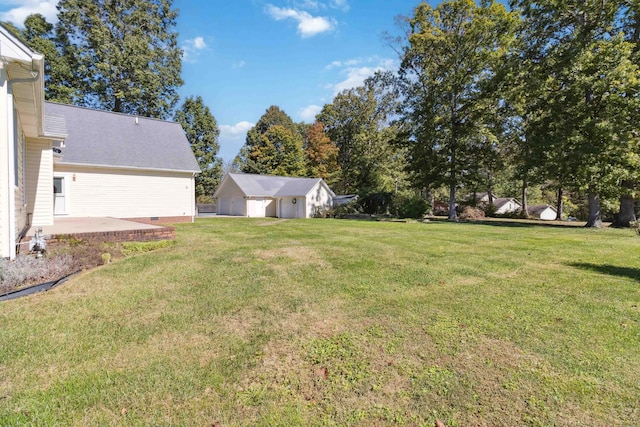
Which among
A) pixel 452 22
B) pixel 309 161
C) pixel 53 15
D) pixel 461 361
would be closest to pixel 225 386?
pixel 461 361

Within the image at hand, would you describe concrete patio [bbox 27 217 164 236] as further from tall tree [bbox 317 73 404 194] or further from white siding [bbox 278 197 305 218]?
tall tree [bbox 317 73 404 194]

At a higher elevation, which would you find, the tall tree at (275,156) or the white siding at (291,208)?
the tall tree at (275,156)

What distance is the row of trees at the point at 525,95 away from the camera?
15.2m

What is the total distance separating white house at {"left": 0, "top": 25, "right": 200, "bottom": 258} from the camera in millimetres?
10016

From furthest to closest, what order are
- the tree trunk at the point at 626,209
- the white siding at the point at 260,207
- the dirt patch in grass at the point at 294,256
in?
the white siding at the point at 260,207, the tree trunk at the point at 626,209, the dirt patch in grass at the point at 294,256

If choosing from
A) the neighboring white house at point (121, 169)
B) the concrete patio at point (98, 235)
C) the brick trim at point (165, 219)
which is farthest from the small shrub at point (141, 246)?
the brick trim at point (165, 219)

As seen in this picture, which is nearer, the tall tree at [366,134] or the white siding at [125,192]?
the white siding at [125,192]

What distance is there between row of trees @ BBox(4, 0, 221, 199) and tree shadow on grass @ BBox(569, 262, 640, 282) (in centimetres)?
3100

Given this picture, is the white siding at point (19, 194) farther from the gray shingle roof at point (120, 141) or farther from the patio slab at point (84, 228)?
the gray shingle roof at point (120, 141)

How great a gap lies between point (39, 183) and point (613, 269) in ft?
51.0

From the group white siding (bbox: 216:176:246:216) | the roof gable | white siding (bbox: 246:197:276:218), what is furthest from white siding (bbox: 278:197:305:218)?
the roof gable

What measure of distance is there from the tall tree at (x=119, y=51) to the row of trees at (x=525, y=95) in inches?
850

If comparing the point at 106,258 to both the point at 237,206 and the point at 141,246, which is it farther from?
the point at 237,206

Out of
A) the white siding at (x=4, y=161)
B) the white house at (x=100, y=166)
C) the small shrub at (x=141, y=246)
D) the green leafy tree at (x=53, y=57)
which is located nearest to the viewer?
the white siding at (x=4, y=161)
